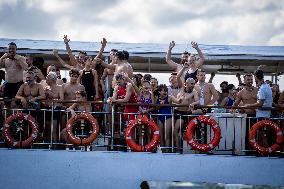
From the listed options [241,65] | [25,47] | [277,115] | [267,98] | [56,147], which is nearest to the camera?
[267,98]

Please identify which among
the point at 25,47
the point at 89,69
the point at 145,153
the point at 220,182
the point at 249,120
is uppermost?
the point at 25,47

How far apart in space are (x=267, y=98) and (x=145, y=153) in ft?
9.10

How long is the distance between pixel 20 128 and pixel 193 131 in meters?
3.65

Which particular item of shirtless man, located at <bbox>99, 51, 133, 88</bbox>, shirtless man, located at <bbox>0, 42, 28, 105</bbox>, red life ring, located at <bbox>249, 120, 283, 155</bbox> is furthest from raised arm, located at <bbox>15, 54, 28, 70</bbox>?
red life ring, located at <bbox>249, 120, 283, 155</bbox>

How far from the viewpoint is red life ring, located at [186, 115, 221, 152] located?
822 cm

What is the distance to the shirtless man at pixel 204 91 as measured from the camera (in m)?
8.83

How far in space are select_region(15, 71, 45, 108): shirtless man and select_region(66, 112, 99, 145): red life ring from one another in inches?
32.3

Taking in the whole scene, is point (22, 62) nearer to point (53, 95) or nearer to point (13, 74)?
point (13, 74)

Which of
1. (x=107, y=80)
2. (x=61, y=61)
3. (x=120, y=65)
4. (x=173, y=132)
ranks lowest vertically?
(x=173, y=132)

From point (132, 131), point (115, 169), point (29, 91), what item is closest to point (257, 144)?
point (132, 131)

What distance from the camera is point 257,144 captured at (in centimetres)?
825

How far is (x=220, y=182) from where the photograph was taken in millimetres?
8398

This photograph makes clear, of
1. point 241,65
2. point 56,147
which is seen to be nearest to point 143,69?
point 241,65

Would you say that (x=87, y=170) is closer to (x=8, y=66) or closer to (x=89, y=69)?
(x=89, y=69)
